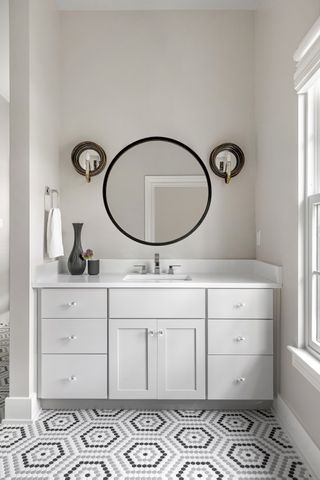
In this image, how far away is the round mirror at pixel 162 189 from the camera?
2889mm

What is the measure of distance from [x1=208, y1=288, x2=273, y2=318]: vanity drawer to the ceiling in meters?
2.08

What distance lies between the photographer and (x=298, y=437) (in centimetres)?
197

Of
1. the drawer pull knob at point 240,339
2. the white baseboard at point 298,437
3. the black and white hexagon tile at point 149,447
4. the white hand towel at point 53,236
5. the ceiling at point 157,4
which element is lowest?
the black and white hexagon tile at point 149,447

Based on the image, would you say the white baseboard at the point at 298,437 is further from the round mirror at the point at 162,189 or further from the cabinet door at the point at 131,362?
the round mirror at the point at 162,189

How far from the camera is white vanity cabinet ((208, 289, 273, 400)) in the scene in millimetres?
2322

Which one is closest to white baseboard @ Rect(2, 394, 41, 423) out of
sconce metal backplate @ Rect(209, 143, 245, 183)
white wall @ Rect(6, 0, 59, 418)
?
white wall @ Rect(6, 0, 59, 418)

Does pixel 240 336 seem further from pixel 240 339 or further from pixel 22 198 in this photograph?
pixel 22 198

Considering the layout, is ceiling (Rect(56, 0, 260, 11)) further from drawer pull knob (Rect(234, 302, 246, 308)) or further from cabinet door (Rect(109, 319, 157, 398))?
cabinet door (Rect(109, 319, 157, 398))

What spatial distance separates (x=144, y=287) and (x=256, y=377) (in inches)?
33.8

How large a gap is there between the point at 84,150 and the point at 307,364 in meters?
2.05

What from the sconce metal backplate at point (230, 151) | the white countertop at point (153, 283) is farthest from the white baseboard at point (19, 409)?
the sconce metal backplate at point (230, 151)

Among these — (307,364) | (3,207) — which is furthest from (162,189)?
(3,207)

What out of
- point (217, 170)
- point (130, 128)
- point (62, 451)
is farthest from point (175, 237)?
point (62, 451)

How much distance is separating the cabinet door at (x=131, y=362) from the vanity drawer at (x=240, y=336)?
0.38 m
